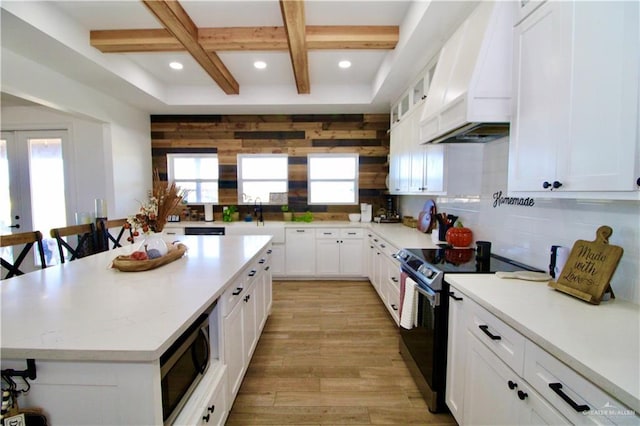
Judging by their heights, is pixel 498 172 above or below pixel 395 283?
above

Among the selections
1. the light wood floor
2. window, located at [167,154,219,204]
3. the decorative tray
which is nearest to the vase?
the decorative tray

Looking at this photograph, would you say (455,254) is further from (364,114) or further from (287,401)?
(364,114)

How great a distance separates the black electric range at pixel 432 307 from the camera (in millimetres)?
1664

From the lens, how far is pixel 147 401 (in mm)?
918

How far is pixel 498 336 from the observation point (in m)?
1.19

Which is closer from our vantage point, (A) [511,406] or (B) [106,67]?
(A) [511,406]

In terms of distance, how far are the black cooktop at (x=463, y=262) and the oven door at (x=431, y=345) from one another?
0.21 m

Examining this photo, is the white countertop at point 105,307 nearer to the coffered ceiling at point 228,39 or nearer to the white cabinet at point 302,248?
the coffered ceiling at point 228,39

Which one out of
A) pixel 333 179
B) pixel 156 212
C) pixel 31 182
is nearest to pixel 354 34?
pixel 156 212

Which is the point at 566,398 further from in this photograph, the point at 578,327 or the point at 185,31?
the point at 185,31

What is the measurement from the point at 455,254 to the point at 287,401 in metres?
1.62

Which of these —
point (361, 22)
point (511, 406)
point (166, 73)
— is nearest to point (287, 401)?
point (511, 406)

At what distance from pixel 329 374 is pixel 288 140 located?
144 inches

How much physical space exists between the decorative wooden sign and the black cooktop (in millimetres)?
408
